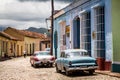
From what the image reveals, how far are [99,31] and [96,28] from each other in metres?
0.57

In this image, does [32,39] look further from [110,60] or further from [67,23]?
[110,60]

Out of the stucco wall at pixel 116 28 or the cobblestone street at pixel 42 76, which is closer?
the cobblestone street at pixel 42 76

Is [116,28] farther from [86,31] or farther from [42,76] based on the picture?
[42,76]

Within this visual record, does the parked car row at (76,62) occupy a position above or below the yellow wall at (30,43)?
below

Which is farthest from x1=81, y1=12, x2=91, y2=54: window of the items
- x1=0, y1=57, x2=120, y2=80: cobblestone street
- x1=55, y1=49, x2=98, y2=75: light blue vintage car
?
x1=55, y1=49, x2=98, y2=75: light blue vintage car

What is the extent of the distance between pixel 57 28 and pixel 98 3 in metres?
14.2

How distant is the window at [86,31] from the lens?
26219 mm

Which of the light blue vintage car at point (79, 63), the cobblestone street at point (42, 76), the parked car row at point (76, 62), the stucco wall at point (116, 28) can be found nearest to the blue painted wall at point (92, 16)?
the stucco wall at point (116, 28)

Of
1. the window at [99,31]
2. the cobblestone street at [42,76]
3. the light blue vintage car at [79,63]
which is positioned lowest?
the cobblestone street at [42,76]

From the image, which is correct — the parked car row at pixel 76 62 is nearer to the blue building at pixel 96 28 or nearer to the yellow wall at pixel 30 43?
the blue building at pixel 96 28

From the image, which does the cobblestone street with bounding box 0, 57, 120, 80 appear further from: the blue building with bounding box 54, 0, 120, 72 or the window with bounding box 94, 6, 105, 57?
the window with bounding box 94, 6, 105, 57

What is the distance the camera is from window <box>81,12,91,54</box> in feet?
86.0

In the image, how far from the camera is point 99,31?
23734 mm

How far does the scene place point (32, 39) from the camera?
257 feet
